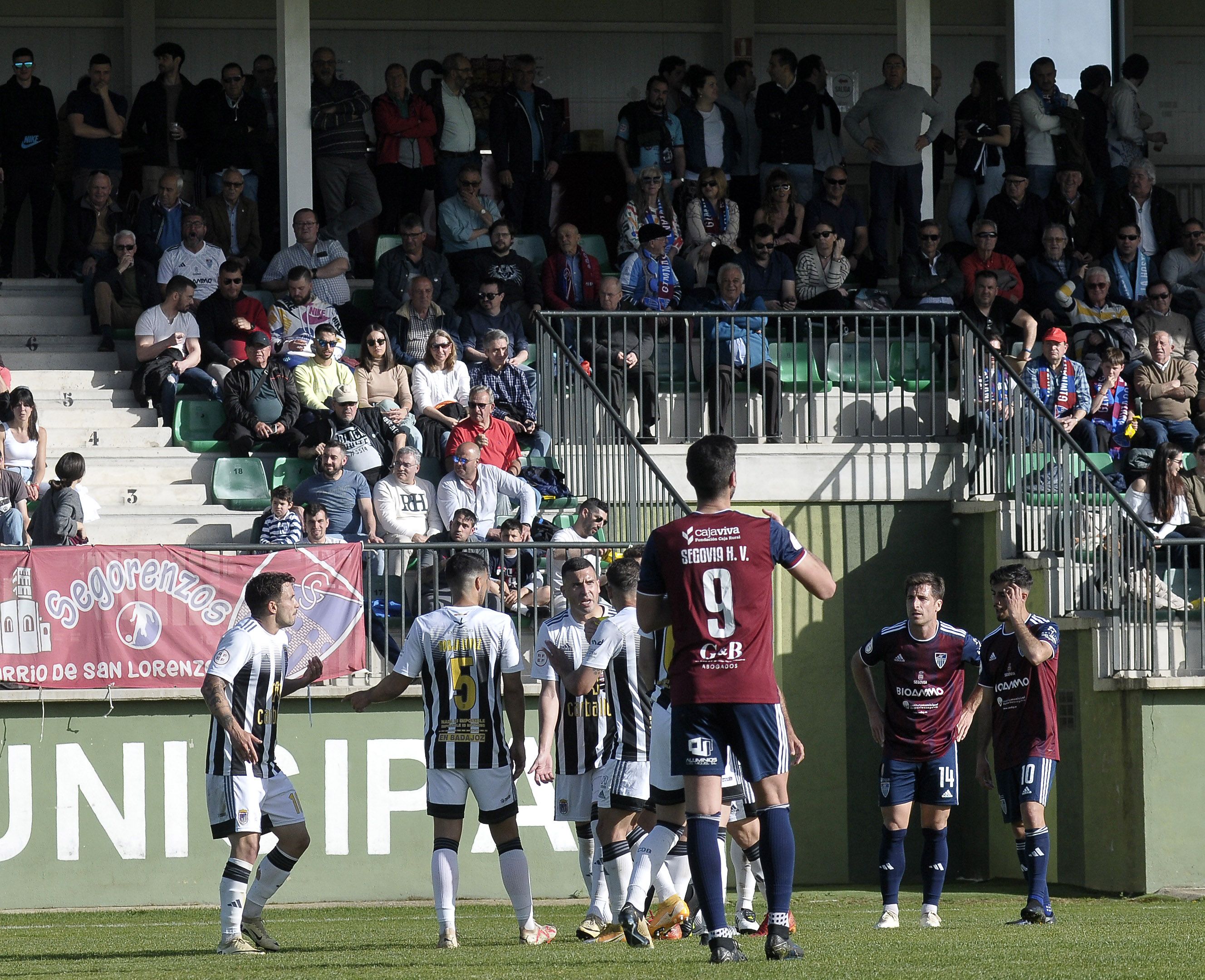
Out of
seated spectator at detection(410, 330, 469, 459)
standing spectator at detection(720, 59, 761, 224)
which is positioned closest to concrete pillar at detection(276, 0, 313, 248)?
seated spectator at detection(410, 330, 469, 459)

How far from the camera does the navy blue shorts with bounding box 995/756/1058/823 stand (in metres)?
10.1

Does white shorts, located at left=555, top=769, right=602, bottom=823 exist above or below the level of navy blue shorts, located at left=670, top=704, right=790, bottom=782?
below

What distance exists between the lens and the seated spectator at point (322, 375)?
1553 cm

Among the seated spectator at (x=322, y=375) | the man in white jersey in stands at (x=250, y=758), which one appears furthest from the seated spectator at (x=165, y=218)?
the man in white jersey in stands at (x=250, y=758)

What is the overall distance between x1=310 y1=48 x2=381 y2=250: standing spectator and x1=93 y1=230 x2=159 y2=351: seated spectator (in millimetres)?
1958

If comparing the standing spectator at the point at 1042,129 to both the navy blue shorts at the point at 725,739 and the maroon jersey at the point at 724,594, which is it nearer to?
the maroon jersey at the point at 724,594

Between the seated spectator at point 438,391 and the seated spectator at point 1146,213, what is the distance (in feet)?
23.3

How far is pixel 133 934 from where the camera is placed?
10664mm

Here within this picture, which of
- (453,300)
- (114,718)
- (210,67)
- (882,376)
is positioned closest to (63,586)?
(114,718)

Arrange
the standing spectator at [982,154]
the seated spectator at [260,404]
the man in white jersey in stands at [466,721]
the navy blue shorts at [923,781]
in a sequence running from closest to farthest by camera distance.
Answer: the man in white jersey in stands at [466,721] → the navy blue shorts at [923,781] → the seated spectator at [260,404] → the standing spectator at [982,154]

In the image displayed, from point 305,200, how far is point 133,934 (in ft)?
29.6

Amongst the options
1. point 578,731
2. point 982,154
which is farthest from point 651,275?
point 578,731

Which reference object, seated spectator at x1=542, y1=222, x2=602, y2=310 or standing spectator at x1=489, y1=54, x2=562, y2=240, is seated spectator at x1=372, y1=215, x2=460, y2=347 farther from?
standing spectator at x1=489, y1=54, x2=562, y2=240

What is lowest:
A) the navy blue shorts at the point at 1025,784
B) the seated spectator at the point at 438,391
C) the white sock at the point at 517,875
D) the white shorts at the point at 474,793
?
the white sock at the point at 517,875
